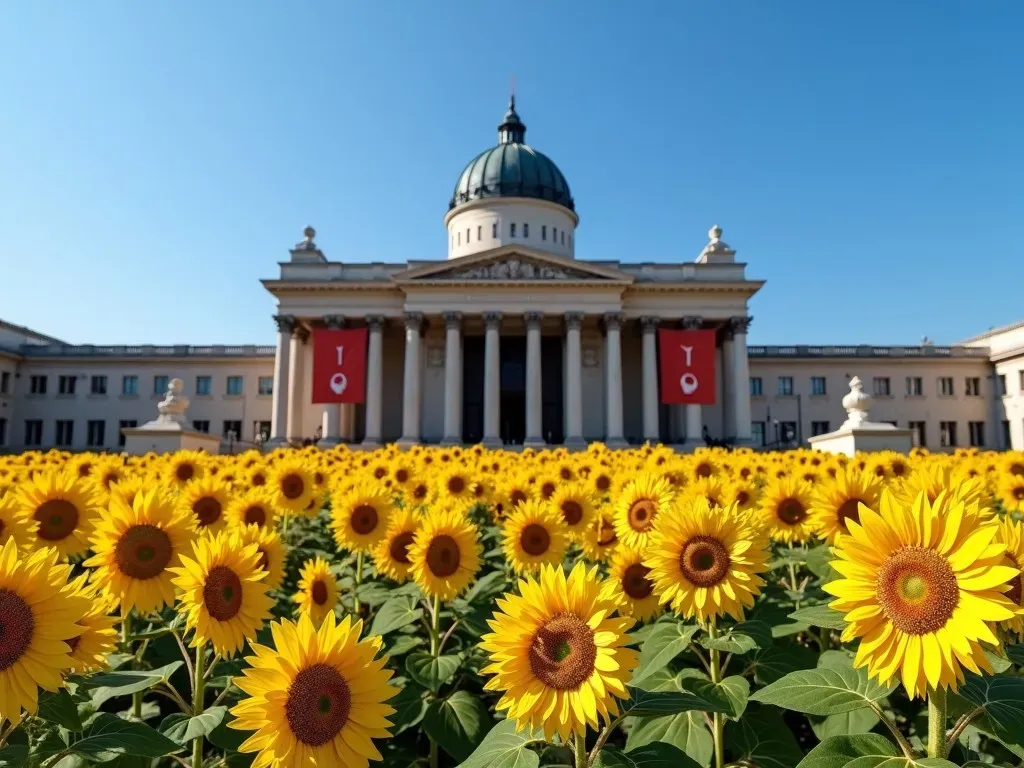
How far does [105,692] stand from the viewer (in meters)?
2.98

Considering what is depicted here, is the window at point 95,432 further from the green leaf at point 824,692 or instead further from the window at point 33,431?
the green leaf at point 824,692

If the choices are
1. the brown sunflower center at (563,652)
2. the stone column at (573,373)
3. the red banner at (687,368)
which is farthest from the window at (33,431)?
the brown sunflower center at (563,652)

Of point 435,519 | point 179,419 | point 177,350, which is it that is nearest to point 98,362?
point 177,350

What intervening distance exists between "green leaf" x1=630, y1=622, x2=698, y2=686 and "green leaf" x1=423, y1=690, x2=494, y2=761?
2.94 feet

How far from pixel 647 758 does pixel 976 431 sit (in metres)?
75.1

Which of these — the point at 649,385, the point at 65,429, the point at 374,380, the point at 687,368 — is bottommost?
the point at 65,429

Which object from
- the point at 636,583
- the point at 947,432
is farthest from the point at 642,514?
the point at 947,432

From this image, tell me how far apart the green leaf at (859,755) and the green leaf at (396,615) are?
2.48m

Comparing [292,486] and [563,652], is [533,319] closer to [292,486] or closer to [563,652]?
[292,486]

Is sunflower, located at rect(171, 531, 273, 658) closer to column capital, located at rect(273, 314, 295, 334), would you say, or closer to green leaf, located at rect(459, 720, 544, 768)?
green leaf, located at rect(459, 720, 544, 768)

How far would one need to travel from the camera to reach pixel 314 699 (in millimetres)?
2146

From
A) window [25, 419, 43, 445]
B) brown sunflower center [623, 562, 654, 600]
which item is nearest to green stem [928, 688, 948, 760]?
brown sunflower center [623, 562, 654, 600]

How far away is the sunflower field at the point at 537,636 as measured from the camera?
2.12 metres

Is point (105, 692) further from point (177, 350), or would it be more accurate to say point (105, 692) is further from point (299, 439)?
point (177, 350)
